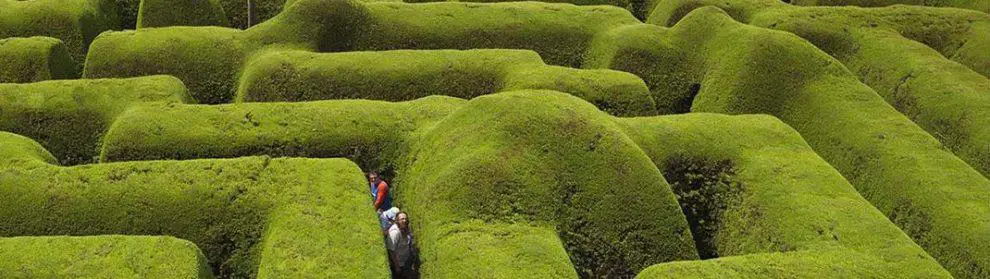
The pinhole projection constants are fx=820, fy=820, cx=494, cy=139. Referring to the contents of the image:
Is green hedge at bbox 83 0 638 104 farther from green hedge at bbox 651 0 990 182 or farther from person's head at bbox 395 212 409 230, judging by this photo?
person's head at bbox 395 212 409 230

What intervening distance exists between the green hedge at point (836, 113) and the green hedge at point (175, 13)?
14.5 metres

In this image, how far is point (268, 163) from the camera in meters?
15.1

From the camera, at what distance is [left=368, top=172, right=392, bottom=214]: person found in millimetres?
17156

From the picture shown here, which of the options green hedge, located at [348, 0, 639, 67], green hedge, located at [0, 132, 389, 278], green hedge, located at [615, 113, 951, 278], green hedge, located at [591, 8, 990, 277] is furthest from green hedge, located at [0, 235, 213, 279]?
green hedge, located at [348, 0, 639, 67]

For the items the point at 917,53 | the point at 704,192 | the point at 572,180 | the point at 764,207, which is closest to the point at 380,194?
the point at 572,180

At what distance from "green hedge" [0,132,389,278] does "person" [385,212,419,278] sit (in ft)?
3.19

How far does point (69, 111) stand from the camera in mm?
21125

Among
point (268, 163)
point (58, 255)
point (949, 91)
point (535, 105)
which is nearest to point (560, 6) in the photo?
point (949, 91)

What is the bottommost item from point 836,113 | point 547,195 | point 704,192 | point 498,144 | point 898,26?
point 898,26

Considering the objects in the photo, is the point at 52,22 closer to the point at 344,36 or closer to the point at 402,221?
the point at 344,36

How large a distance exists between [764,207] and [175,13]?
2256cm

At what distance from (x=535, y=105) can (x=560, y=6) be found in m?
15.3

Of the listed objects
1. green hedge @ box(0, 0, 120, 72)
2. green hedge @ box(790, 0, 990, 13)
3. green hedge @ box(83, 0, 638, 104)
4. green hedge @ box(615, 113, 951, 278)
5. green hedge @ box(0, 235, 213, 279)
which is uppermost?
green hedge @ box(0, 235, 213, 279)

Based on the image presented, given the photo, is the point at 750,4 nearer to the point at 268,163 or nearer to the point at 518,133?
the point at 518,133
